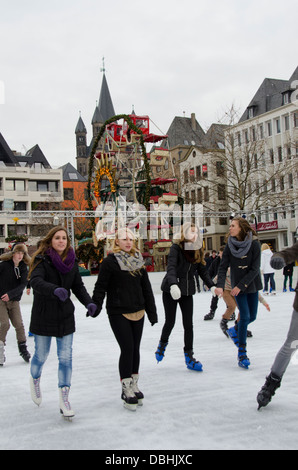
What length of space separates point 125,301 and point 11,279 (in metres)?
2.72

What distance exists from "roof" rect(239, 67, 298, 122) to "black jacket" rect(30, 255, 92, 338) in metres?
42.2

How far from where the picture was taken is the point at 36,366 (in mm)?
4234

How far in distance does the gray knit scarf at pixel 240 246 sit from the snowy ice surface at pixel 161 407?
1.24 meters

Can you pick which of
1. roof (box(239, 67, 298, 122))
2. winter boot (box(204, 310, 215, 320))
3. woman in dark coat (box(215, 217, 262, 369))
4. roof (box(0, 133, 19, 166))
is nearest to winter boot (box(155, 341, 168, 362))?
woman in dark coat (box(215, 217, 262, 369))

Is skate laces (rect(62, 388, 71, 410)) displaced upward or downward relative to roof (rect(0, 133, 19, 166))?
downward

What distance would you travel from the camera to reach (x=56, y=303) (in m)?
4.06

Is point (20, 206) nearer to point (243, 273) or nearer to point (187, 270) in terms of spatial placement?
point (187, 270)

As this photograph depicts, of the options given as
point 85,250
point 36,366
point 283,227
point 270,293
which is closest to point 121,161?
point 85,250

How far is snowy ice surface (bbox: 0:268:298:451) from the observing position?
3.34 metres

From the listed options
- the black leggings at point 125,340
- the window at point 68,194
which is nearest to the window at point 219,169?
the black leggings at point 125,340

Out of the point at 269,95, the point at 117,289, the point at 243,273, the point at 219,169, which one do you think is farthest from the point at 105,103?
the point at 117,289

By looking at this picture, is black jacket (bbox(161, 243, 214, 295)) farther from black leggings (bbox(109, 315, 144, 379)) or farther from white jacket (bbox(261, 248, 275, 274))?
white jacket (bbox(261, 248, 275, 274))

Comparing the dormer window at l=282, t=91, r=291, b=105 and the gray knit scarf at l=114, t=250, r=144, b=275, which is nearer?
the gray knit scarf at l=114, t=250, r=144, b=275

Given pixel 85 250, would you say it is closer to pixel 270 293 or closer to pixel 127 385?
pixel 270 293
